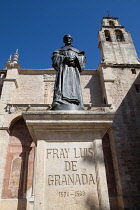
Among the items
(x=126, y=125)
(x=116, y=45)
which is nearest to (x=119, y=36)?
(x=116, y=45)

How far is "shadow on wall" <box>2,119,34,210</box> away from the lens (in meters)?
10.1

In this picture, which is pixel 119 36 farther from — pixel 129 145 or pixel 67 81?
pixel 67 81

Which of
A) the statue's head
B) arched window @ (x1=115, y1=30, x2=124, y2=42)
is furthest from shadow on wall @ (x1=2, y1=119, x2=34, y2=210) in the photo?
arched window @ (x1=115, y1=30, x2=124, y2=42)

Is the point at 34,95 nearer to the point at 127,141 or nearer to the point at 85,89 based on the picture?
the point at 85,89

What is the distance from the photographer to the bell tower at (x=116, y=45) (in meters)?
17.8

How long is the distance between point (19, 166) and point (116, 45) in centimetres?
1664

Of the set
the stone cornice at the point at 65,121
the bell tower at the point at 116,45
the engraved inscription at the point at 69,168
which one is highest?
the bell tower at the point at 116,45

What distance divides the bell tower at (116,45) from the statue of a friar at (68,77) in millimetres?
13886

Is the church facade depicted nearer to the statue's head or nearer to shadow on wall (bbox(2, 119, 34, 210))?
shadow on wall (bbox(2, 119, 34, 210))

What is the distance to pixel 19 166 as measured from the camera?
11.0m

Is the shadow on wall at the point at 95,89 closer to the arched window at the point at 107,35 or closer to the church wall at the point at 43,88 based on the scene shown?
the church wall at the point at 43,88

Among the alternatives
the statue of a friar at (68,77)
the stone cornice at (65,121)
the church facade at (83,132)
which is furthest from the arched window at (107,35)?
the stone cornice at (65,121)

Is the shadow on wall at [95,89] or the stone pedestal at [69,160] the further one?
the shadow on wall at [95,89]

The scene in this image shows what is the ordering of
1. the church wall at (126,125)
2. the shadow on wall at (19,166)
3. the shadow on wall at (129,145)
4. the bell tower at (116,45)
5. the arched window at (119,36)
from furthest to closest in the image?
the arched window at (119,36) → the bell tower at (116,45) → the shadow on wall at (19,166) → the church wall at (126,125) → the shadow on wall at (129,145)
